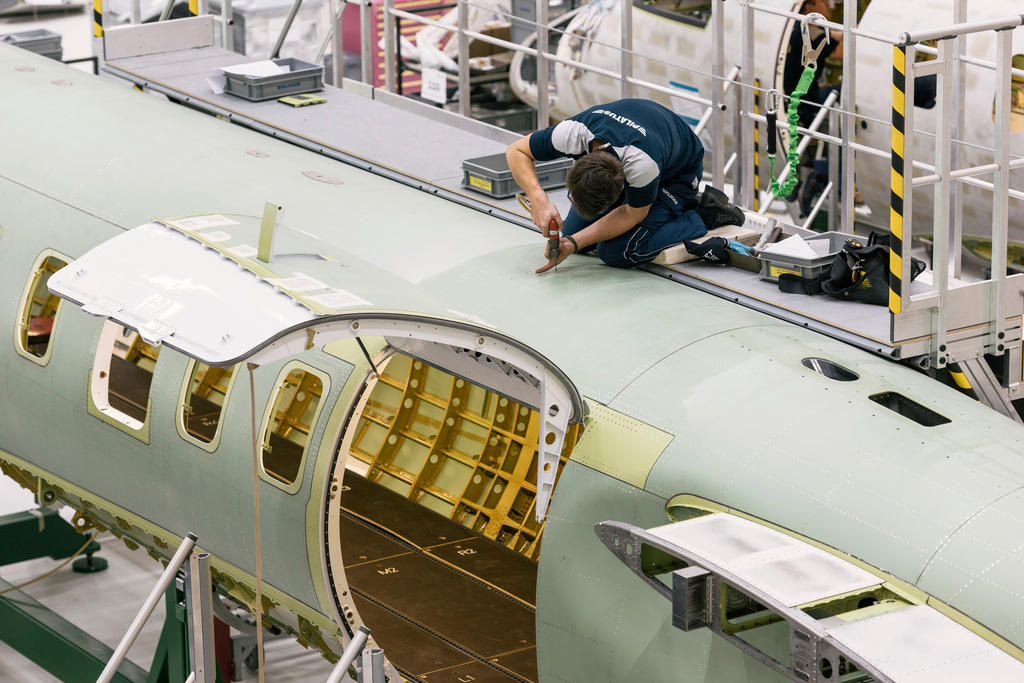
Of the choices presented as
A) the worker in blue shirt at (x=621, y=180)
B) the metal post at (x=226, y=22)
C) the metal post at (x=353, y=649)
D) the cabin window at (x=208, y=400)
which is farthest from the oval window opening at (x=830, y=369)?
the metal post at (x=226, y=22)

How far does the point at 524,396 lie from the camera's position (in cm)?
849

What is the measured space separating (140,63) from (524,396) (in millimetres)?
7300

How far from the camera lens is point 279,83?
13.2 metres

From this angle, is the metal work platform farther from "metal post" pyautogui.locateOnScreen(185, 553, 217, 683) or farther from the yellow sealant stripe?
"metal post" pyautogui.locateOnScreen(185, 553, 217, 683)

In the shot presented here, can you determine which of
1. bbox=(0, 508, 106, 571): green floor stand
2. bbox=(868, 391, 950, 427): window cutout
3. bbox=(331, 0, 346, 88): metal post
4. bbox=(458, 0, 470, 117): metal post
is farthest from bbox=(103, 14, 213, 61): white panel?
bbox=(868, 391, 950, 427): window cutout


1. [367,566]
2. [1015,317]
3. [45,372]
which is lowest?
[367,566]

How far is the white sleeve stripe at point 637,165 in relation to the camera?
30.1 ft

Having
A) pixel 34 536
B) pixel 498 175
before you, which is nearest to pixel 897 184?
pixel 498 175

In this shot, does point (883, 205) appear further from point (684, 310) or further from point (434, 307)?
point (434, 307)

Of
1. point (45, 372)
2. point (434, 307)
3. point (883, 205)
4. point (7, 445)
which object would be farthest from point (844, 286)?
point (883, 205)

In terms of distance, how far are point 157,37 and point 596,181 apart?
277 inches

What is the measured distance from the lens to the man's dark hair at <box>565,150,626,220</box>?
903 centimetres

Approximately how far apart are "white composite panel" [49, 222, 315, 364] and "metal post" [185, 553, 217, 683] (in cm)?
178

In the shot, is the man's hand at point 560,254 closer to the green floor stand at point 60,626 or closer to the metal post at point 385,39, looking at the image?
the green floor stand at point 60,626
